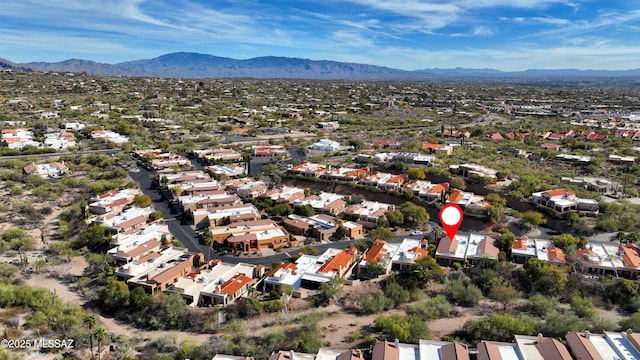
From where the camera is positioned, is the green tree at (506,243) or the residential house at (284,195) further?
the residential house at (284,195)

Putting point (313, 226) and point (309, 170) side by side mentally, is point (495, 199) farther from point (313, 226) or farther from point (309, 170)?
point (309, 170)

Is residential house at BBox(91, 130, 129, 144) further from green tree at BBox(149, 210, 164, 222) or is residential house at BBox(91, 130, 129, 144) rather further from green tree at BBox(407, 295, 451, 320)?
green tree at BBox(407, 295, 451, 320)

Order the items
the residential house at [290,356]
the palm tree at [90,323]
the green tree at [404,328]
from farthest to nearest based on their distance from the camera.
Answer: the green tree at [404,328] → the palm tree at [90,323] → the residential house at [290,356]

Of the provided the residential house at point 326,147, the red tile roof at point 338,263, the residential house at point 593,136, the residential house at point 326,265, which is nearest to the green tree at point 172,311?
the residential house at point 326,265

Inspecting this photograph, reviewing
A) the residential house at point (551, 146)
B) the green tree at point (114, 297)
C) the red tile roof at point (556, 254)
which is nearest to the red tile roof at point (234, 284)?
the green tree at point (114, 297)

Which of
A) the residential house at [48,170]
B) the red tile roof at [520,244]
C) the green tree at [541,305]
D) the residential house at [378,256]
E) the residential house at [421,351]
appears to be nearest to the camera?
the residential house at [421,351]

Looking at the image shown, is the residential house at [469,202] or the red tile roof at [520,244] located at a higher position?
the residential house at [469,202]

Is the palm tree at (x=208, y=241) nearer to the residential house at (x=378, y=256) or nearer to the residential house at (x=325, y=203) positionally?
the residential house at (x=325, y=203)

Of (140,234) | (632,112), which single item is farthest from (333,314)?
(632,112)

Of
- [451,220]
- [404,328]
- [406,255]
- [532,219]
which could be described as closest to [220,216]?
[406,255]

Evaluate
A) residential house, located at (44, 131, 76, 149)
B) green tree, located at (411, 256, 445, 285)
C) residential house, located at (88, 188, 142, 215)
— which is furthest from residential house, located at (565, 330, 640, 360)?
residential house, located at (44, 131, 76, 149)

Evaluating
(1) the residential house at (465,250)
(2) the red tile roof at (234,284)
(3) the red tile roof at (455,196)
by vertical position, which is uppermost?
(3) the red tile roof at (455,196)

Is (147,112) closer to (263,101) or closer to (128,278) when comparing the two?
(263,101)
